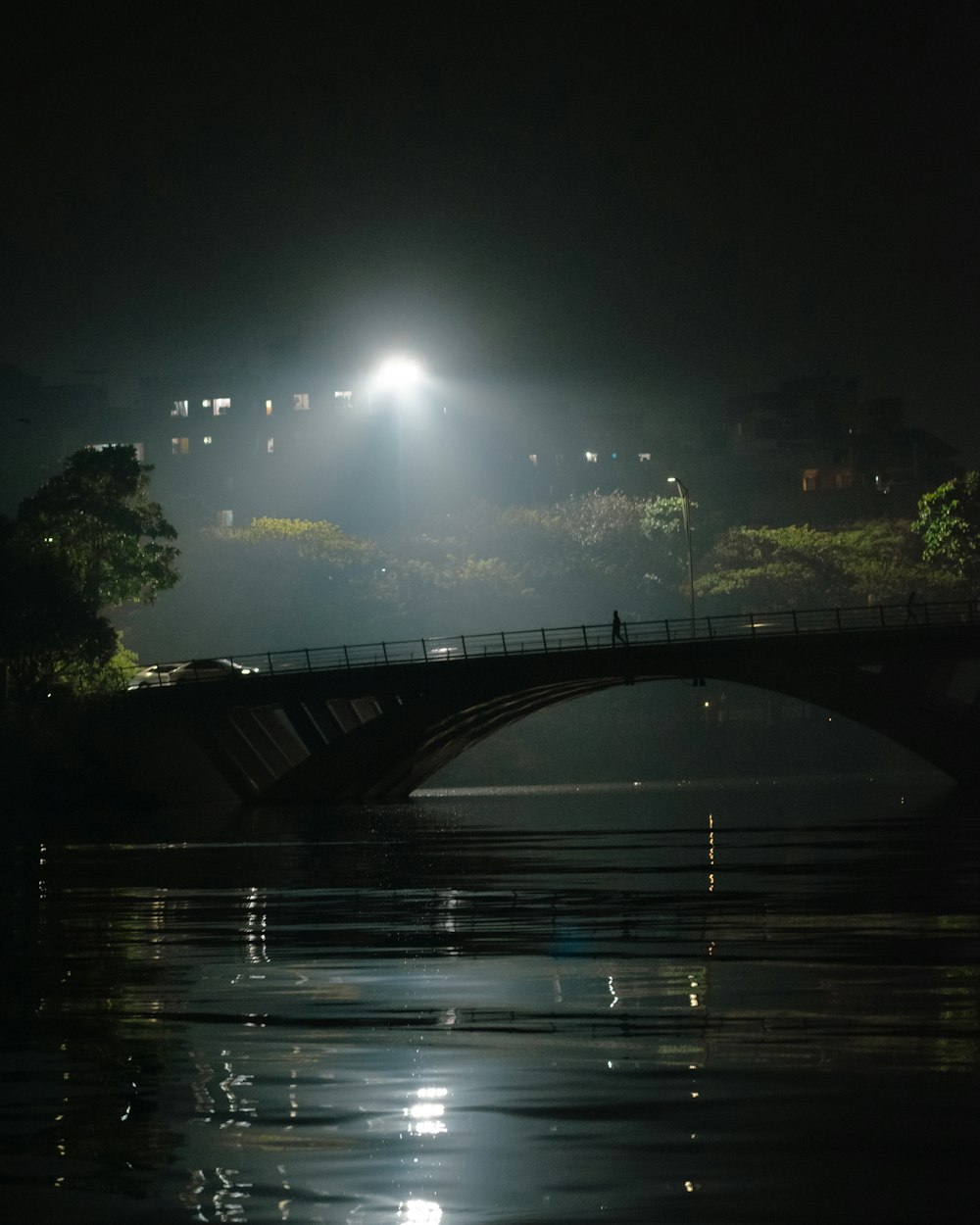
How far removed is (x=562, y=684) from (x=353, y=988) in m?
79.6

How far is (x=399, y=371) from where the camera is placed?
133 m

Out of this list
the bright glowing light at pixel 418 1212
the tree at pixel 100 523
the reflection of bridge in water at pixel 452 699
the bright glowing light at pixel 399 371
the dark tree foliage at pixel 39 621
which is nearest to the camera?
the bright glowing light at pixel 418 1212

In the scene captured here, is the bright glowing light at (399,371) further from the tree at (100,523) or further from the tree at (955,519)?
the tree at (955,519)

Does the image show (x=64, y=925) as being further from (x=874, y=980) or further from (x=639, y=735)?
(x=639, y=735)

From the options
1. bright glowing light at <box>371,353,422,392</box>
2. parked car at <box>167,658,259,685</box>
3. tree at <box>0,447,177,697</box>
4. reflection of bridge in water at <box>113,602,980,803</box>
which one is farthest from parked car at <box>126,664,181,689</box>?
bright glowing light at <box>371,353,422,392</box>

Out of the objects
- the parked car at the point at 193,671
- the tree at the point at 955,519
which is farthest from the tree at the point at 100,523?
the tree at the point at 955,519

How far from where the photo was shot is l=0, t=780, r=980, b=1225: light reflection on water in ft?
29.5

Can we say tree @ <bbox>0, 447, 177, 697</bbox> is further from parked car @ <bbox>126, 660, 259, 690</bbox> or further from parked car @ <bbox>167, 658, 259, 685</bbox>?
parked car @ <bbox>167, 658, 259, 685</bbox>

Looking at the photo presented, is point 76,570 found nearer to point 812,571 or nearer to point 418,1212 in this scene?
point 812,571

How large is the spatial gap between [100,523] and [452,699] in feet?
62.6

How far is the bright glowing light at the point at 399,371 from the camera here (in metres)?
132

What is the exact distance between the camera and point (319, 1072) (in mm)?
12422

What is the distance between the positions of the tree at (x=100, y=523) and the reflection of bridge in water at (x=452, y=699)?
7.08 meters

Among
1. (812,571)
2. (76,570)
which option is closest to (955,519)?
(812,571)
